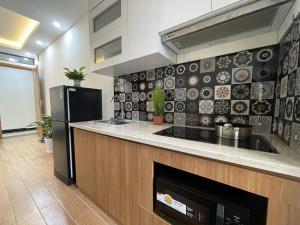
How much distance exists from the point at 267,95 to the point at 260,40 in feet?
1.28

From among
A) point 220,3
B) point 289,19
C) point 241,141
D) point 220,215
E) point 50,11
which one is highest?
point 50,11

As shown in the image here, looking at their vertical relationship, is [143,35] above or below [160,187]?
above

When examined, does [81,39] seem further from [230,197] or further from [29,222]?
[230,197]

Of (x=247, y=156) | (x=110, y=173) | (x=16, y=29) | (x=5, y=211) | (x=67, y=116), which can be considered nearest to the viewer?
(x=247, y=156)

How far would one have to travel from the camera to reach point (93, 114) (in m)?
1.95

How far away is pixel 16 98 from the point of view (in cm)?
478

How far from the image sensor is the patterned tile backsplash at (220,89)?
0.98m

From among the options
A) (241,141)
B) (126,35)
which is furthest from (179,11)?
(241,141)

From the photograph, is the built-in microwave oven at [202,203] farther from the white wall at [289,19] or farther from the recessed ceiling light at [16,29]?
the recessed ceiling light at [16,29]

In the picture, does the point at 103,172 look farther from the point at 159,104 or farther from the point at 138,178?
the point at 159,104

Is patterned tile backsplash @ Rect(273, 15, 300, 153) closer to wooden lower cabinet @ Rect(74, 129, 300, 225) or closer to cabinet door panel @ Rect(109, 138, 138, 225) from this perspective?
wooden lower cabinet @ Rect(74, 129, 300, 225)

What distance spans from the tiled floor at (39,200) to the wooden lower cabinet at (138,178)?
0.42 feet

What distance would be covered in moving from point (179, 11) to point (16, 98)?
242 inches

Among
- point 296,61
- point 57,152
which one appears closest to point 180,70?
point 296,61
